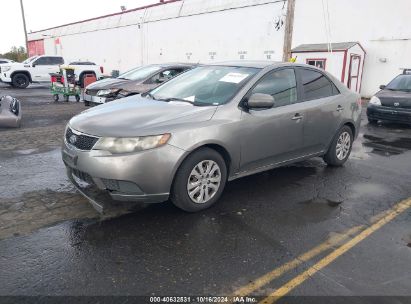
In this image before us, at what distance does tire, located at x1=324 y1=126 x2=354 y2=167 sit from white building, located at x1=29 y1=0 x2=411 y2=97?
12.0 meters

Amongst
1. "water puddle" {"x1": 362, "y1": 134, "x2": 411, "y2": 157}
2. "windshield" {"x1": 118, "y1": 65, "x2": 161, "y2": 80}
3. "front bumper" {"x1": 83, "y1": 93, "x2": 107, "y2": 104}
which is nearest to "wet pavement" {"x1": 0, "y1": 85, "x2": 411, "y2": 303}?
"water puddle" {"x1": 362, "y1": 134, "x2": 411, "y2": 157}

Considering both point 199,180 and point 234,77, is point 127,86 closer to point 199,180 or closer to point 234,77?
point 234,77

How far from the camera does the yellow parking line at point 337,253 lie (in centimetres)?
279

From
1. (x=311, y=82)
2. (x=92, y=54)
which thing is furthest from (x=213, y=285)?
(x=92, y=54)

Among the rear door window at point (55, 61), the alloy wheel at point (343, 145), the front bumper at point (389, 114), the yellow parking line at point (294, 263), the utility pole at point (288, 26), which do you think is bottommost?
the front bumper at point (389, 114)

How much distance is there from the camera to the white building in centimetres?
1638

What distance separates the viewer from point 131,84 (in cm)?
995

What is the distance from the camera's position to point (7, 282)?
2793mm

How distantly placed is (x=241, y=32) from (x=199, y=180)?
66.3 ft

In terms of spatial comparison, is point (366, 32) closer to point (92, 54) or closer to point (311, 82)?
point (311, 82)

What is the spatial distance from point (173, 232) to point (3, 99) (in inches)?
268

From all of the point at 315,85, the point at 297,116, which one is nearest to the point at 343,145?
the point at 315,85

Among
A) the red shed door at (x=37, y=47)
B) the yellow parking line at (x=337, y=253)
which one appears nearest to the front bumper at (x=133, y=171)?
the yellow parking line at (x=337, y=253)

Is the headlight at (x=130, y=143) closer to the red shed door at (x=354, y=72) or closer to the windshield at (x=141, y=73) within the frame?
the windshield at (x=141, y=73)
